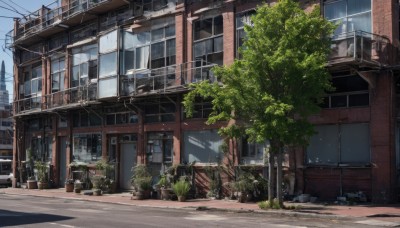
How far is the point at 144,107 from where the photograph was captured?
28.2 m

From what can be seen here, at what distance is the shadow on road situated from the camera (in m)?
15.1

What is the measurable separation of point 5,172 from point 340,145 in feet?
94.9

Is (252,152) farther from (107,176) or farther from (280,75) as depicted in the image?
(107,176)

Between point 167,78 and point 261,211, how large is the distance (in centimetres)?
1036

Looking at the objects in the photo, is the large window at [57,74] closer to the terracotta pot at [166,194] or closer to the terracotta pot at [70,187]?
→ the terracotta pot at [70,187]

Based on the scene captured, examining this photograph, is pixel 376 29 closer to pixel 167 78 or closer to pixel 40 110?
pixel 167 78

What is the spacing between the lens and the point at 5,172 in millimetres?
40594

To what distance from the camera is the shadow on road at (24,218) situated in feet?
49.6

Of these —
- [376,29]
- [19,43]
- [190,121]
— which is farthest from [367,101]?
[19,43]

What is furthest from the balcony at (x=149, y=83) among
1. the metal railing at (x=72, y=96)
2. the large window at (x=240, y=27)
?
the large window at (x=240, y=27)

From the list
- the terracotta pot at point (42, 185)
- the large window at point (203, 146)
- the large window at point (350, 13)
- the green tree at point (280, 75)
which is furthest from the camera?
the terracotta pot at point (42, 185)

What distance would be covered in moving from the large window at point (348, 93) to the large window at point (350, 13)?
183 cm

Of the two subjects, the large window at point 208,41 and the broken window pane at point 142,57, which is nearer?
the large window at point 208,41

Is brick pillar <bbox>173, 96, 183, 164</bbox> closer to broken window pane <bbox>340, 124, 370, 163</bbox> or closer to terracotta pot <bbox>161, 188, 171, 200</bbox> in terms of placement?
terracotta pot <bbox>161, 188, 171, 200</bbox>
